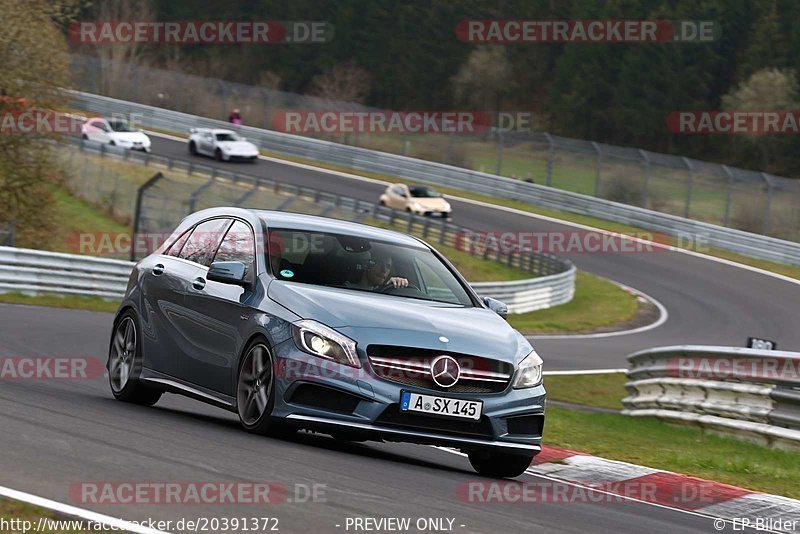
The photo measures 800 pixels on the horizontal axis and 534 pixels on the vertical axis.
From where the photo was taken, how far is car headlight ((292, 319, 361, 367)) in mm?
8531

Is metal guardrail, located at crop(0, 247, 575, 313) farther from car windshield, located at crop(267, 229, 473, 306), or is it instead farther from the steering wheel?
the steering wheel

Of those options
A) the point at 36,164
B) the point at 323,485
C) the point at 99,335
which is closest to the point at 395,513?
the point at 323,485

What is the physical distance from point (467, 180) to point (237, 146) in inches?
370

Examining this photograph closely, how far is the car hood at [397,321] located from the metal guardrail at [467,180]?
37087 millimetres

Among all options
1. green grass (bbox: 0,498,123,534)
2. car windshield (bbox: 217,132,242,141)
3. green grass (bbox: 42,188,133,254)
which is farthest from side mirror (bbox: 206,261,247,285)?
car windshield (bbox: 217,132,242,141)

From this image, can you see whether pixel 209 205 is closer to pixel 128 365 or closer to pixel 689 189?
pixel 689 189

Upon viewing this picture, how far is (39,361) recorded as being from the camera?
1412 centimetres

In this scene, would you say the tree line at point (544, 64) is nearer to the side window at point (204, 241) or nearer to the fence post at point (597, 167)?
the fence post at point (597, 167)

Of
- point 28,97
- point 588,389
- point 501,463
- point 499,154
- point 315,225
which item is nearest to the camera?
point 501,463

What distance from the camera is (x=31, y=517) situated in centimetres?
591

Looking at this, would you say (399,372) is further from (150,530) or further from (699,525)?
(150,530)

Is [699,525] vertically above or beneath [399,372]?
beneath

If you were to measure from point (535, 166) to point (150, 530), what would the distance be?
4725 cm

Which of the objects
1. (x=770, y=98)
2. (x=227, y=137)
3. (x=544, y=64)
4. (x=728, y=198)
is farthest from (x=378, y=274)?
(x=544, y=64)
